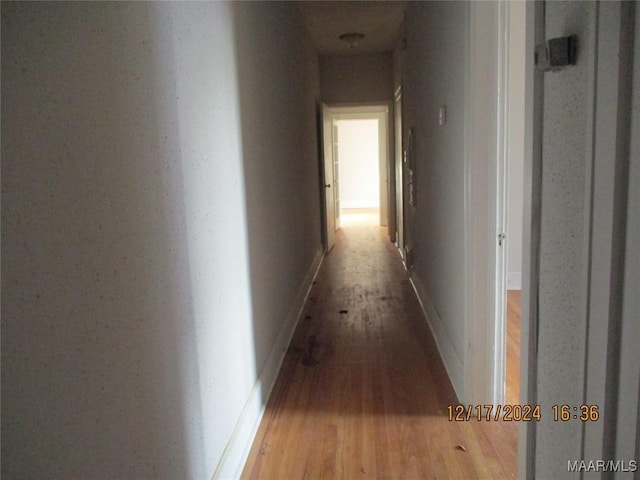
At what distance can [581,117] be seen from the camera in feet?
3.12

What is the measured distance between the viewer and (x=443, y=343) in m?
2.86

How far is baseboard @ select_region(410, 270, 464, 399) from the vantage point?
239 centimetres

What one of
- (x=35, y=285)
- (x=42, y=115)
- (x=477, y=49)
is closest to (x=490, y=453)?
(x=477, y=49)

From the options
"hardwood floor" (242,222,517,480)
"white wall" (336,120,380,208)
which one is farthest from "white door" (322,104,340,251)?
"white wall" (336,120,380,208)

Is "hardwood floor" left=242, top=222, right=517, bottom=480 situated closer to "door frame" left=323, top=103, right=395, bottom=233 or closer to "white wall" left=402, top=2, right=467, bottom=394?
"white wall" left=402, top=2, right=467, bottom=394

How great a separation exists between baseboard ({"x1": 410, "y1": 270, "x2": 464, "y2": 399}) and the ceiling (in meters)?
2.64

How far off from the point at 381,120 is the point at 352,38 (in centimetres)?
252

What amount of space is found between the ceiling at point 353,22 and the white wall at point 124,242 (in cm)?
263

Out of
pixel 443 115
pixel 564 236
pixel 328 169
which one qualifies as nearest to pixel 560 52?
pixel 564 236

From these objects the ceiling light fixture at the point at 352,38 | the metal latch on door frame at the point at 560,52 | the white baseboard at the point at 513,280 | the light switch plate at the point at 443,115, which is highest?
the ceiling light fixture at the point at 352,38

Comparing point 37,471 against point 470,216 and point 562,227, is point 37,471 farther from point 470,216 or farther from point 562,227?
point 470,216

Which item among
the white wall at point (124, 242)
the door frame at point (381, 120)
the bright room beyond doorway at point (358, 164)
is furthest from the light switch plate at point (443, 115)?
the bright room beyond doorway at point (358, 164)

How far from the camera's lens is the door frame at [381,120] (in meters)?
6.71

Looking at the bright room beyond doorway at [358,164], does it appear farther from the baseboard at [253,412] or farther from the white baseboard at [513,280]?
the baseboard at [253,412]
